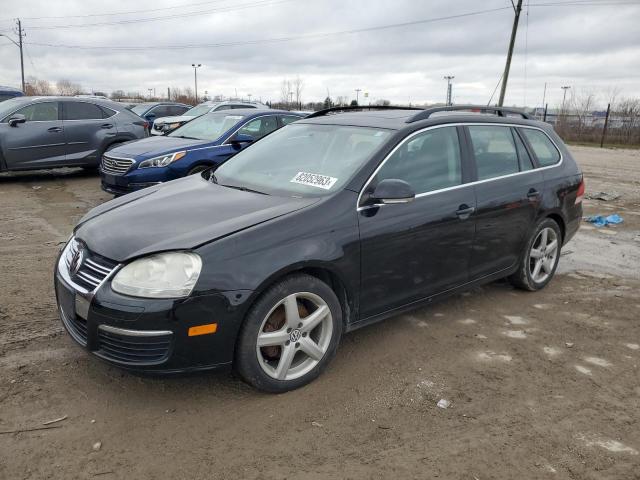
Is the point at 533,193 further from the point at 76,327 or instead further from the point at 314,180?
the point at 76,327

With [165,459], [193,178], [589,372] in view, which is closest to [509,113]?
[589,372]

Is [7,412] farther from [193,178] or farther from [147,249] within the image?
[193,178]

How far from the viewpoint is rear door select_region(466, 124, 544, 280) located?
4.27 meters

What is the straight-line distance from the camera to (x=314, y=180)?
3.68 meters

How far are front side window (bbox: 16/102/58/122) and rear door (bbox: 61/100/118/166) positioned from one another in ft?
0.56

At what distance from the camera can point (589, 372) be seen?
3.61 meters

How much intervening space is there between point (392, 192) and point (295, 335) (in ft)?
3.51

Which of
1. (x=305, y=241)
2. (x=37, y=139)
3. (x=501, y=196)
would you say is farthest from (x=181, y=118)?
(x=305, y=241)

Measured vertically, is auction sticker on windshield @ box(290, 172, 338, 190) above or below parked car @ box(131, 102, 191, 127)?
below

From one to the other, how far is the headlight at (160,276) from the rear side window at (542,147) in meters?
3.46

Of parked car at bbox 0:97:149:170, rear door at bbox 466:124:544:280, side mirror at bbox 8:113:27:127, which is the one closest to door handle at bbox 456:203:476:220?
rear door at bbox 466:124:544:280

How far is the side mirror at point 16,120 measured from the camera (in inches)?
377

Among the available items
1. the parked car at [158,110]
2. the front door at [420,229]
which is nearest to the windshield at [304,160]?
the front door at [420,229]

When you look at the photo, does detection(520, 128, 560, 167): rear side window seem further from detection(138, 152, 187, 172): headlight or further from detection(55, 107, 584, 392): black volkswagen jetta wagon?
detection(138, 152, 187, 172): headlight
